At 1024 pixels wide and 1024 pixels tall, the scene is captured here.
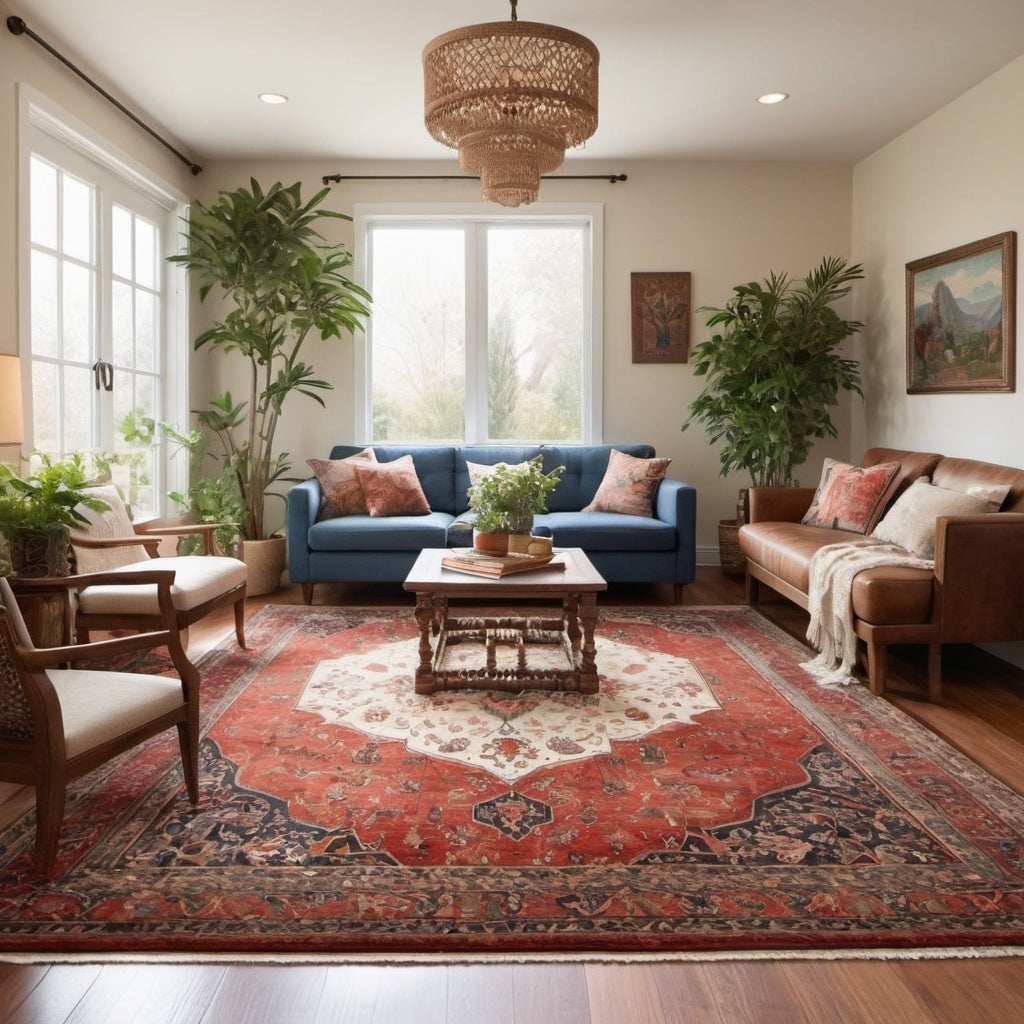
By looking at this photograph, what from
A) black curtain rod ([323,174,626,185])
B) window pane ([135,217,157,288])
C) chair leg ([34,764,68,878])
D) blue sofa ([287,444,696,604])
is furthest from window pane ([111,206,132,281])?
chair leg ([34,764,68,878])

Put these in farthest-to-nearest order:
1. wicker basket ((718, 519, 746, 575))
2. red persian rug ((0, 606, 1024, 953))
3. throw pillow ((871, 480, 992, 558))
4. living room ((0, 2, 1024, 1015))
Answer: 1. wicker basket ((718, 519, 746, 575))
2. living room ((0, 2, 1024, 1015))
3. throw pillow ((871, 480, 992, 558))
4. red persian rug ((0, 606, 1024, 953))

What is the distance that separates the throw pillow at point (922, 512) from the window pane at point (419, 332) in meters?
3.00

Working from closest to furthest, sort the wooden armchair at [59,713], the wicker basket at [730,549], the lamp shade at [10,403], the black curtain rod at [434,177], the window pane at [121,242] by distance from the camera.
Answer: the wooden armchair at [59,713] < the lamp shade at [10,403] < the window pane at [121,242] < the wicker basket at [730,549] < the black curtain rod at [434,177]


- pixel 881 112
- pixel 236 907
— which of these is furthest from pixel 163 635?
pixel 881 112

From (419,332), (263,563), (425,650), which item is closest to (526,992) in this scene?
(425,650)

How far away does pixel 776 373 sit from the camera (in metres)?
5.31

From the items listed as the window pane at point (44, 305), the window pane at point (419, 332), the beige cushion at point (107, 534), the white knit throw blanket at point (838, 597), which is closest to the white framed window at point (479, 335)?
the window pane at point (419, 332)

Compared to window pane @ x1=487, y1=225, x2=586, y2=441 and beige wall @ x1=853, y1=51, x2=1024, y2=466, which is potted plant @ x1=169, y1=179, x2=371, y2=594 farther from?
beige wall @ x1=853, y1=51, x2=1024, y2=466

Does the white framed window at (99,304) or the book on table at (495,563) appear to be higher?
the white framed window at (99,304)

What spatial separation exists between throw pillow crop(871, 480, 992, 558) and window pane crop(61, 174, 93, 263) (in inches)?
160

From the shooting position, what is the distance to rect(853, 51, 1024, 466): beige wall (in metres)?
4.18

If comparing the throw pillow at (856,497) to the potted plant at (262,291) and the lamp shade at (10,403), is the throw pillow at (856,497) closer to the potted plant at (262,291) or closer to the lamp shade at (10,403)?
the potted plant at (262,291)

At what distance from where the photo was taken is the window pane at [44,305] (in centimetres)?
396

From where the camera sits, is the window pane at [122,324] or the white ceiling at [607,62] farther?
the window pane at [122,324]
